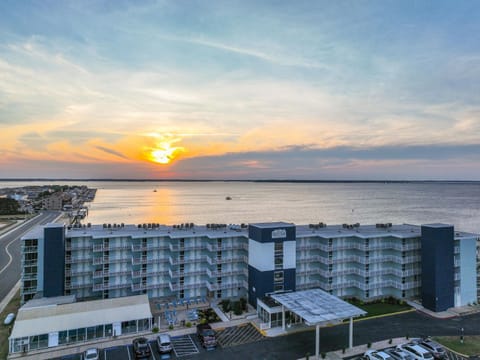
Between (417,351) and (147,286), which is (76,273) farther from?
(417,351)

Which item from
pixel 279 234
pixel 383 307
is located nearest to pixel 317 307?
pixel 279 234

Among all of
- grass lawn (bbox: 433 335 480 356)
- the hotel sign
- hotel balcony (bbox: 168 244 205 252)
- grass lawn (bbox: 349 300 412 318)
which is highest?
the hotel sign

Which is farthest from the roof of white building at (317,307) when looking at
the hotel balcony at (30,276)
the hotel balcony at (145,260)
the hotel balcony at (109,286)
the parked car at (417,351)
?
the hotel balcony at (30,276)

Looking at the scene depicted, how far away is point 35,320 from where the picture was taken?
125 ft

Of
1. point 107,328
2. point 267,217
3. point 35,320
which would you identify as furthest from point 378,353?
point 267,217

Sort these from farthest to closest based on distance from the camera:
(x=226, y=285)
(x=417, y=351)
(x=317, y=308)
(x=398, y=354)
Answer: (x=226, y=285)
(x=317, y=308)
(x=417, y=351)
(x=398, y=354)

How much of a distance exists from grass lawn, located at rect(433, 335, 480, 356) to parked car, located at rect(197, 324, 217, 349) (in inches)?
1029

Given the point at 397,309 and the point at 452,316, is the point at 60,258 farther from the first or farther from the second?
the point at 452,316

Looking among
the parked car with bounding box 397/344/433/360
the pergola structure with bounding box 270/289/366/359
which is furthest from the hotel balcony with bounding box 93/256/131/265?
the parked car with bounding box 397/344/433/360

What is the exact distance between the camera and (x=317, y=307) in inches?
1535

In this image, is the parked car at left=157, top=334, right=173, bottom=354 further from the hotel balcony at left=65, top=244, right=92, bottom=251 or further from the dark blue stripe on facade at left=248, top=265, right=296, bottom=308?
the hotel balcony at left=65, top=244, right=92, bottom=251

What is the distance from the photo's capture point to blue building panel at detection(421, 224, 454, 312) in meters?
49.2

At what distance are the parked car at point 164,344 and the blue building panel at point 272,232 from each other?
17.7m

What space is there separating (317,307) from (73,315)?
28.4m
